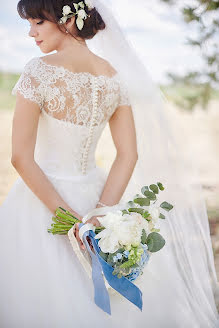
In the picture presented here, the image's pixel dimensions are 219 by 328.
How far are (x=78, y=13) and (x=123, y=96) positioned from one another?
47 cm

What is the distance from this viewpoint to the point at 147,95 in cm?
248

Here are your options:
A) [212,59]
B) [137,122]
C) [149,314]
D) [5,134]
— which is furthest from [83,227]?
[5,134]

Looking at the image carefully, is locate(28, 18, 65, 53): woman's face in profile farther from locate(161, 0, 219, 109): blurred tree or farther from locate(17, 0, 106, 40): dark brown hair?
locate(161, 0, 219, 109): blurred tree

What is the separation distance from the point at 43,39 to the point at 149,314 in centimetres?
144

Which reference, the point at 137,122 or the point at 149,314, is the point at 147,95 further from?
the point at 149,314

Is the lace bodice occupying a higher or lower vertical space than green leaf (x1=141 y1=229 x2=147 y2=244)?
higher

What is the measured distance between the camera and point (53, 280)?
1.95 m

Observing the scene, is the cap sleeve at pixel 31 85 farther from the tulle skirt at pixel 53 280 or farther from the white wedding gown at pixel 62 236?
the tulle skirt at pixel 53 280

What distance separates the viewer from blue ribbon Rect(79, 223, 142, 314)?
1756 mm

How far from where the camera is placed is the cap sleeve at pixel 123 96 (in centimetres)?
225

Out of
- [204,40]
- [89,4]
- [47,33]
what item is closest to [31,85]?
[47,33]

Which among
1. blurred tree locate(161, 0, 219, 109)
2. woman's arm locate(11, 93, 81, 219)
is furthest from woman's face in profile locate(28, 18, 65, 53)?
blurred tree locate(161, 0, 219, 109)

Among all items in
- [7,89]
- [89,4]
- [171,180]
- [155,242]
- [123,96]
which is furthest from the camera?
[7,89]

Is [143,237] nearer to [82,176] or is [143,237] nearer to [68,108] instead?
[82,176]
